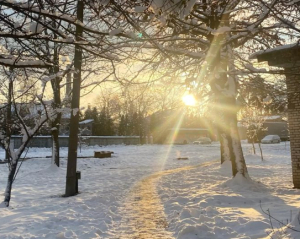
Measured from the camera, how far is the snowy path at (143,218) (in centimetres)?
529

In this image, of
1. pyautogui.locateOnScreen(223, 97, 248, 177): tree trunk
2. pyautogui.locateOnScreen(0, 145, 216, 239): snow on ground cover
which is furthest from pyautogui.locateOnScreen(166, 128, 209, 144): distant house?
pyautogui.locateOnScreen(223, 97, 248, 177): tree trunk

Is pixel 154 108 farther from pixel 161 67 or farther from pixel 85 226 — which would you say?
pixel 85 226

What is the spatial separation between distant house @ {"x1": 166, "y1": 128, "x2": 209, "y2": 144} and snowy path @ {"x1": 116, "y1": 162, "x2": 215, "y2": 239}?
167ft

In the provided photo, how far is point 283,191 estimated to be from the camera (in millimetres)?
8883

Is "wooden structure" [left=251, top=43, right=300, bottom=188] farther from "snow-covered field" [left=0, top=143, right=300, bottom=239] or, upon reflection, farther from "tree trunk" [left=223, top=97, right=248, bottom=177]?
"tree trunk" [left=223, top=97, right=248, bottom=177]

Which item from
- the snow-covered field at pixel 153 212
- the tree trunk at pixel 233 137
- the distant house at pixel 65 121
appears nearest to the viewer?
the snow-covered field at pixel 153 212

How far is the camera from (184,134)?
6462 cm

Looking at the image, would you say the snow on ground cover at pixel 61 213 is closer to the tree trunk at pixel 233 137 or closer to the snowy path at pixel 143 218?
the snowy path at pixel 143 218

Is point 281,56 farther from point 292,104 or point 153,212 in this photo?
point 153,212

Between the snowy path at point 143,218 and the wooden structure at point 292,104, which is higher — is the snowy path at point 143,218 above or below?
below

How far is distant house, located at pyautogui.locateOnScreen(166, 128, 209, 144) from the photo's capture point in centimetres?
6031

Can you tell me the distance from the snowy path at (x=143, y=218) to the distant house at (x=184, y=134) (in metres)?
50.8

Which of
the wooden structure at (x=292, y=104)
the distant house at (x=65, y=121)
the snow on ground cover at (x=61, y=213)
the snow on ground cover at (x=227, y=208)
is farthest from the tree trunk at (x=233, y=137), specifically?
the distant house at (x=65, y=121)

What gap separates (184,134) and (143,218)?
58787 mm
